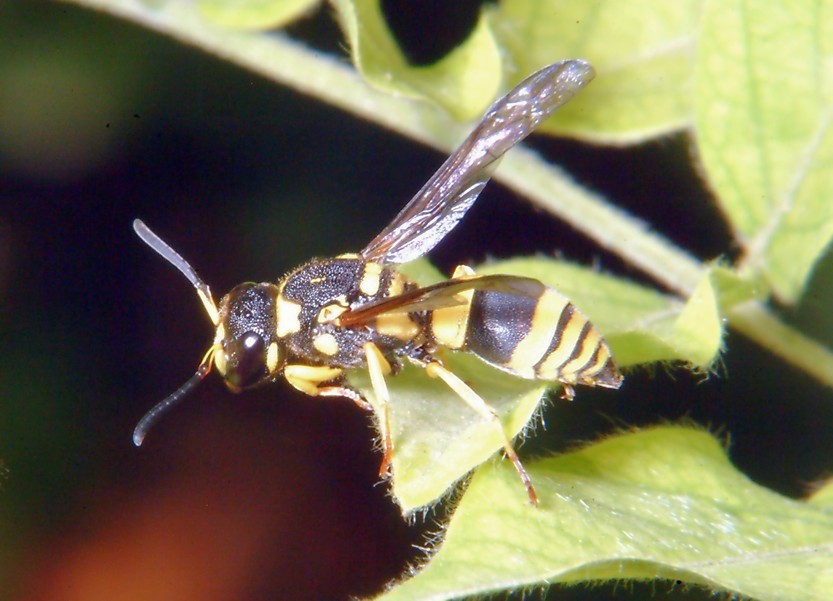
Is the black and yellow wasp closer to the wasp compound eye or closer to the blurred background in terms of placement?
the wasp compound eye

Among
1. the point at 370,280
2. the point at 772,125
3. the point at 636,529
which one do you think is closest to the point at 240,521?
the point at 370,280

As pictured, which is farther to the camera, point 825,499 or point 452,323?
point 452,323

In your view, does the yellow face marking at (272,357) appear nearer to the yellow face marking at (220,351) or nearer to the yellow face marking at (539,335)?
the yellow face marking at (220,351)

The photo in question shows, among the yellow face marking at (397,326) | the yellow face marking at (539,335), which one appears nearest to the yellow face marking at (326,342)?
the yellow face marking at (397,326)

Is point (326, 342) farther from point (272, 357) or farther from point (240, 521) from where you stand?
point (240, 521)

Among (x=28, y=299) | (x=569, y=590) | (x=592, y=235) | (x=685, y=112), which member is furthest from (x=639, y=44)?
(x=28, y=299)

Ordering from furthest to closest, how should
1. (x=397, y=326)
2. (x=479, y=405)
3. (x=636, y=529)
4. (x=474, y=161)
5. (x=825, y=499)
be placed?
1. (x=474, y=161)
2. (x=397, y=326)
3. (x=825, y=499)
4. (x=479, y=405)
5. (x=636, y=529)

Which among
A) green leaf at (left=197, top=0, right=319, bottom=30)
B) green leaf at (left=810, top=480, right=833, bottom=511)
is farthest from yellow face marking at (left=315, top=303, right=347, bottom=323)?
green leaf at (left=810, top=480, right=833, bottom=511)
